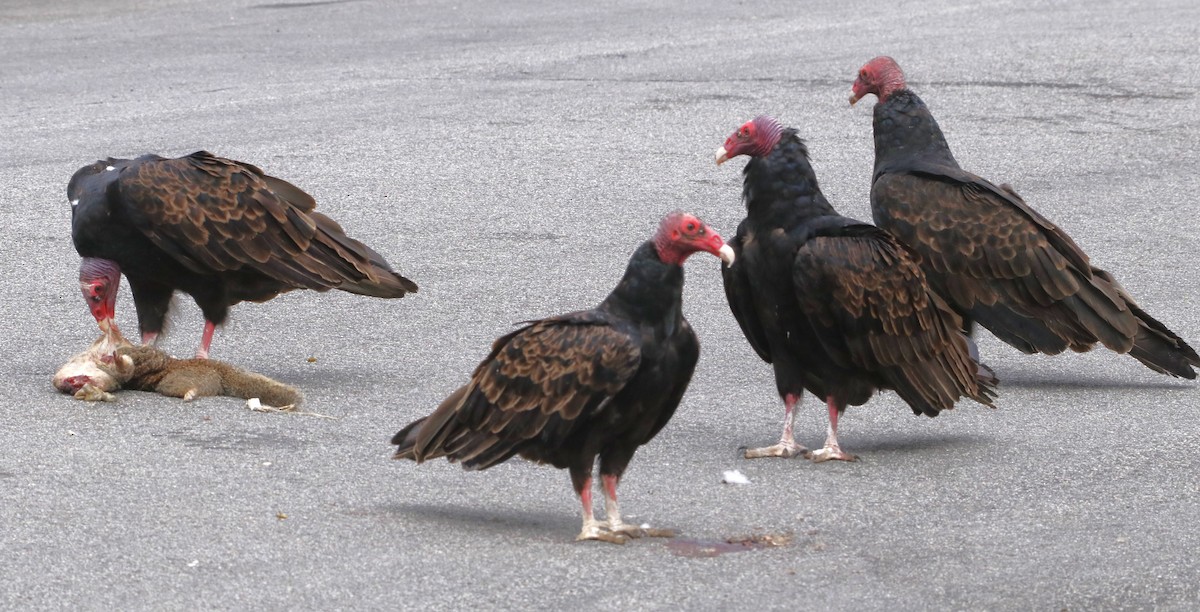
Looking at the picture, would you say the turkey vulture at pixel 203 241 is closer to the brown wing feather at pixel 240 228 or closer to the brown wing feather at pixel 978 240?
the brown wing feather at pixel 240 228

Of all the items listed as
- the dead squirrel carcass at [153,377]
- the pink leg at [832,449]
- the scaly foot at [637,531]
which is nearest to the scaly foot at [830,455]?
the pink leg at [832,449]

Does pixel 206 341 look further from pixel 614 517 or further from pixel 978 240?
pixel 978 240

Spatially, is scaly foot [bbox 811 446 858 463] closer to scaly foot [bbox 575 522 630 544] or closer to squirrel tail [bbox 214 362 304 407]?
scaly foot [bbox 575 522 630 544]

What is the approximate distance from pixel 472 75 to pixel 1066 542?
8368 mm

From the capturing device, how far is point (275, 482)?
501cm

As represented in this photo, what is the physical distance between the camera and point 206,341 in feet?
21.1

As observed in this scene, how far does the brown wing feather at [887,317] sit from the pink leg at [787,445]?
10.2 inches

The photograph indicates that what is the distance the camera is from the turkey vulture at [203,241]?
242 inches

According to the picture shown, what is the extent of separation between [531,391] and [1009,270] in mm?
2565

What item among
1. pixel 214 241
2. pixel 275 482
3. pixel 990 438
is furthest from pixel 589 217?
pixel 275 482

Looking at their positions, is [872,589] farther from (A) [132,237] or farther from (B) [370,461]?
(A) [132,237]

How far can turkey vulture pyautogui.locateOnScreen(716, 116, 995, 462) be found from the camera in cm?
534

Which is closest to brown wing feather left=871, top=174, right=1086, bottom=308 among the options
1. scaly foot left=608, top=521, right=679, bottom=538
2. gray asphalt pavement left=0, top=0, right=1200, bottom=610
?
gray asphalt pavement left=0, top=0, right=1200, bottom=610

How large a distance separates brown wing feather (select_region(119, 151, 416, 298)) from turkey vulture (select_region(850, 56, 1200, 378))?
1.96 meters
